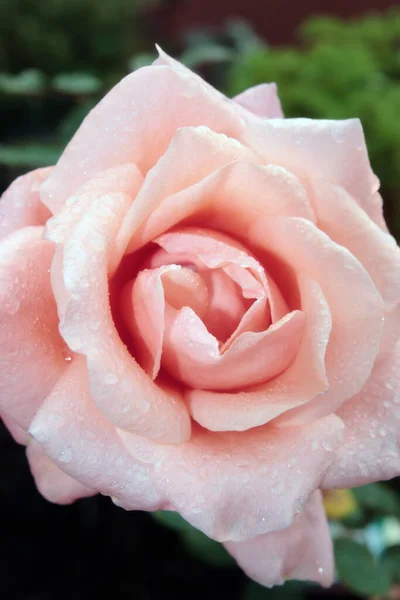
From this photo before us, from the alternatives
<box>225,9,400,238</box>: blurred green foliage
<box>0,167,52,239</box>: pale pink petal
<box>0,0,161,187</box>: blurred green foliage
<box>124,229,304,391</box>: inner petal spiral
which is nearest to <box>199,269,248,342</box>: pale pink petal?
<box>124,229,304,391</box>: inner petal spiral

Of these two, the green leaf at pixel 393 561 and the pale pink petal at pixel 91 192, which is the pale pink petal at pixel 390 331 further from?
the green leaf at pixel 393 561

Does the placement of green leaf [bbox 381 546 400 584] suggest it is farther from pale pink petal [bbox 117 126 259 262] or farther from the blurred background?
pale pink petal [bbox 117 126 259 262]

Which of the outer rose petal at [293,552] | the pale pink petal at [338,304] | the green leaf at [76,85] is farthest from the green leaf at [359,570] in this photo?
the green leaf at [76,85]

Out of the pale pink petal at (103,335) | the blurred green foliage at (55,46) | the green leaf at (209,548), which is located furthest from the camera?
the blurred green foliage at (55,46)

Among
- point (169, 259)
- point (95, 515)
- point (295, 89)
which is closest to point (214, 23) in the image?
point (295, 89)

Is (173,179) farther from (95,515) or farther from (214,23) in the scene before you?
(214,23)
